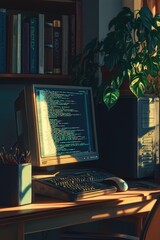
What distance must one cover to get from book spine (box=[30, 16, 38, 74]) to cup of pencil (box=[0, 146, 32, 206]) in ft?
2.48

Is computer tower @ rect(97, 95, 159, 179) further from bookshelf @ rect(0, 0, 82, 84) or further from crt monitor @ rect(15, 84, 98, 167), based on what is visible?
bookshelf @ rect(0, 0, 82, 84)

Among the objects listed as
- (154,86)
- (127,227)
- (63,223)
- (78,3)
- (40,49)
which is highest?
(78,3)

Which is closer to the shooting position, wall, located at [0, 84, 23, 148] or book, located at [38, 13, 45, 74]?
book, located at [38, 13, 45, 74]

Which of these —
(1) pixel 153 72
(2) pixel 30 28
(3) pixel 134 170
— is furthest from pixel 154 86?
(2) pixel 30 28

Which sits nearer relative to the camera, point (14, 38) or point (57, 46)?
point (14, 38)

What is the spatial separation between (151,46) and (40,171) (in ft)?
2.67

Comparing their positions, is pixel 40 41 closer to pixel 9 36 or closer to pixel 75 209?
pixel 9 36

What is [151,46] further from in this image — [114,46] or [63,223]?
[63,223]

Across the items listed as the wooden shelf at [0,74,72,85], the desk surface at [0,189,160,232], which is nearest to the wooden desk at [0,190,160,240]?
the desk surface at [0,189,160,232]

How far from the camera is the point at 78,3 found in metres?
2.82

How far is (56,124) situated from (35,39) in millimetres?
484

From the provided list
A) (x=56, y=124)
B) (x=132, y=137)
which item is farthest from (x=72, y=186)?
(x=132, y=137)

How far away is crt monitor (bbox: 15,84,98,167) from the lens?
2.39m

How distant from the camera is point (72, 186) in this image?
217cm
